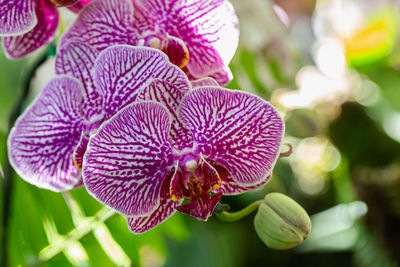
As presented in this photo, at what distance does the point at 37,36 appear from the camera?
20.7 inches

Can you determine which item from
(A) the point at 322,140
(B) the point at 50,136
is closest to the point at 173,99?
(B) the point at 50,136

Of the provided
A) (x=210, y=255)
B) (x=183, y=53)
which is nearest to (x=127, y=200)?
(x=183, y=53)

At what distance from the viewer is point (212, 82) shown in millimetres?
418

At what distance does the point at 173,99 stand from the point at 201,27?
0.09 metres

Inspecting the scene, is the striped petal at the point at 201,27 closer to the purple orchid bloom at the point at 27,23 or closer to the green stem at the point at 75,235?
the purple orchid bloom at the point at 27,23

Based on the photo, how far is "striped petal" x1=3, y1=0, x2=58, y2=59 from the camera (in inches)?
20.1

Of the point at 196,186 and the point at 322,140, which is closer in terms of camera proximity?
the point at 196,186

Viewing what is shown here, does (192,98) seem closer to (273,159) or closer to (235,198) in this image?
(273,159)

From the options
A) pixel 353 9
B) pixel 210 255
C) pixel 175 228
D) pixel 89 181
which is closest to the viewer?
pixel 89 181

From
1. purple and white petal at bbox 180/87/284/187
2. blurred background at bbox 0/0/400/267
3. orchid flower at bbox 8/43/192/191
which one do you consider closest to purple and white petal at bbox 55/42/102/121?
orchid flower at bbox 8/43/192/191

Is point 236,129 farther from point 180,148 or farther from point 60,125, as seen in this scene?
point 60,125

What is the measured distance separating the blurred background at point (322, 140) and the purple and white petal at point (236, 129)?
333 mm

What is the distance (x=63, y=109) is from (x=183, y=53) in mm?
125

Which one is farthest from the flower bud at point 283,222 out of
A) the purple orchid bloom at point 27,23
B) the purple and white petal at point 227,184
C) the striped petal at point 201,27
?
the purple orchid bloom at point 27,23
